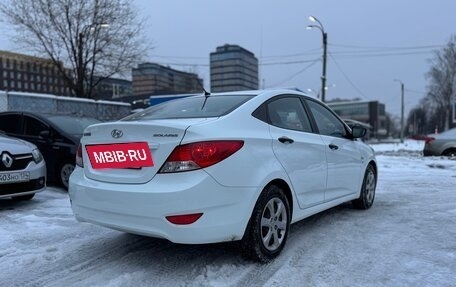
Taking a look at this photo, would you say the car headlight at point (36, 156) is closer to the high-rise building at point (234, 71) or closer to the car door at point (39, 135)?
the car door at point (39, 135)

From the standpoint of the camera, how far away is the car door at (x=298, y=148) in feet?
13.4

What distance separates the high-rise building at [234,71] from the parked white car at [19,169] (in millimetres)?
13278

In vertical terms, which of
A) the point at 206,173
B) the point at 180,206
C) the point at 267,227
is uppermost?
the point at 206,173

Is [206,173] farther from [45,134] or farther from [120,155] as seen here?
[45,134]

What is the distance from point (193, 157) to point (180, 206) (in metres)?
0.38

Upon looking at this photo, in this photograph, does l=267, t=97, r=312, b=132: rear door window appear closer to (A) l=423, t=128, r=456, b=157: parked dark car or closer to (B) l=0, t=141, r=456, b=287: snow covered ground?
(B) l=0, t=141, r=456, b=287: snow covered ground

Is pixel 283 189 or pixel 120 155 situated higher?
pixel 120 155

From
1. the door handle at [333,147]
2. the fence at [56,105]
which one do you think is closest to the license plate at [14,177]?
the fence at [56,105]

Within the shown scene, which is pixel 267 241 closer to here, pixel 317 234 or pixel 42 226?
pixel 317 234

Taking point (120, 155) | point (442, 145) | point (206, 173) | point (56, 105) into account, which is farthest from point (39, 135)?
point (442, 145)

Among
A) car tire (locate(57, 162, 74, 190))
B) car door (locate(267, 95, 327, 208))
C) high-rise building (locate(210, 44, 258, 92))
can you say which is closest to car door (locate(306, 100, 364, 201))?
car door (locate(267, 95, 327, 208))

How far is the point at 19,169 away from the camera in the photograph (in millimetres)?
5887

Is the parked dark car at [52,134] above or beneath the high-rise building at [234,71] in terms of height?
beneath

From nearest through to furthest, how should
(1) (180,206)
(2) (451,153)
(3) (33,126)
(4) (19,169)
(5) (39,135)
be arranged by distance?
(1) (180,206)
(4) (19,169)
(5) (39,135)
(3) (33,126)
(2) (451,153)
